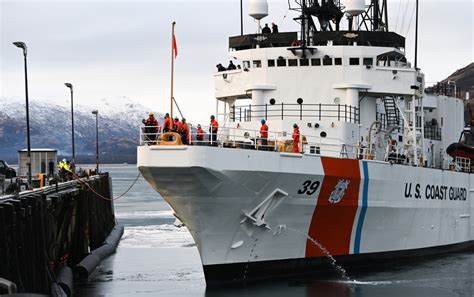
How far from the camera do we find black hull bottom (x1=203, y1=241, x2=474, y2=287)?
21094 millimetres

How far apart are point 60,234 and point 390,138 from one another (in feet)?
32.3

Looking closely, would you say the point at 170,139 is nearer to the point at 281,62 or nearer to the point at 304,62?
the point at 281,62

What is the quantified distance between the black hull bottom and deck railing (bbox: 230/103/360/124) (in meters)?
3.87

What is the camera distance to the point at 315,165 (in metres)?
21.9

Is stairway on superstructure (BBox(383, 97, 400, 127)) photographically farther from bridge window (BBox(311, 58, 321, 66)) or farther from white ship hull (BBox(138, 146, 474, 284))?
bridge window (BBox(311, 58, 321, 66))

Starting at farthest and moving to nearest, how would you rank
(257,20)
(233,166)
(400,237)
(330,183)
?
(257,20)
(400,237)
(330,183)
(233,166)

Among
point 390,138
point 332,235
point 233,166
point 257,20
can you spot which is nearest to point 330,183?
Result: point 332,235

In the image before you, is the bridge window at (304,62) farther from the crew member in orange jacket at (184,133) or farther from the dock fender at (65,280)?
the dock fender at (65,280)


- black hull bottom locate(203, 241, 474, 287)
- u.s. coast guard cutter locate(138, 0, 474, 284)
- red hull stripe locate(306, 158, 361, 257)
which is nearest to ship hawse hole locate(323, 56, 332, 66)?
u.s. coast guard cutter locate(138, 0, 474, 284)

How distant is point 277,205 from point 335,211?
2.20m

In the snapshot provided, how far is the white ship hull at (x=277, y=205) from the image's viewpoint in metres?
20.1

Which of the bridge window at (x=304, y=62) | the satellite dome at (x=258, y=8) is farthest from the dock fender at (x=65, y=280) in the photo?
the satellite dome at (x=258, y=8)

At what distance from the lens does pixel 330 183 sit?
22406mm

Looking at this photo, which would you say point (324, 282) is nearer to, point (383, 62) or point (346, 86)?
point (346, 86)
